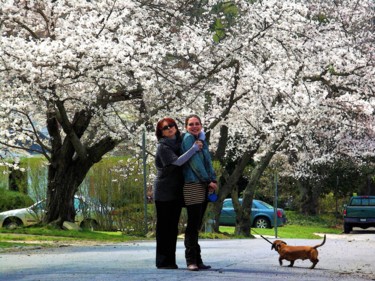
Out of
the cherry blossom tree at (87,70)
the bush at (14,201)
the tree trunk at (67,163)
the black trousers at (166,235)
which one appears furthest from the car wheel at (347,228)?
→ the black trousers at (166,235)

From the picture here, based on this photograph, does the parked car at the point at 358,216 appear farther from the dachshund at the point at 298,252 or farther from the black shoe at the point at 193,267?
the black shoe at the point at 193,267

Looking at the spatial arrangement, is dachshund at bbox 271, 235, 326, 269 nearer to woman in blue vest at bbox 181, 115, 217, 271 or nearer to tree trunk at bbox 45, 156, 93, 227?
woman in blue vest at bbox 181, 115, 217, 271

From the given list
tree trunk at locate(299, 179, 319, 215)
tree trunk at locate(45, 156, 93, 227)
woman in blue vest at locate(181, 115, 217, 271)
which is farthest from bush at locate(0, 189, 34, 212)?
woman in blue vest at locate(181, 115, 217, 271)

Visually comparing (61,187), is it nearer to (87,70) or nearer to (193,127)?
(87,70)

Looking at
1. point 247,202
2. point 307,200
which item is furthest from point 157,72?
point 307,200

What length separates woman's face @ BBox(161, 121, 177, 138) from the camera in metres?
10.9

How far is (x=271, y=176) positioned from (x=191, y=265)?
38782 mm

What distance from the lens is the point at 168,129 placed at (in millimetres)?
10930

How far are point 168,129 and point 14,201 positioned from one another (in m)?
24.1

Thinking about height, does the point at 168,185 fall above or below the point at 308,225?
below

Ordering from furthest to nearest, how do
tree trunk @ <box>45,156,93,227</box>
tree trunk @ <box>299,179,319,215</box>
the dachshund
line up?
tree trunk @ <box>299,179,319,215</box> < tree trunk @ <box>45,156,93,227</box> < the dachshund

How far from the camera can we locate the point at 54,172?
84.7 feet

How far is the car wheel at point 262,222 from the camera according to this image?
40500 mm

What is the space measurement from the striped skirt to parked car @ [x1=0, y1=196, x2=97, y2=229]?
60.0ft
